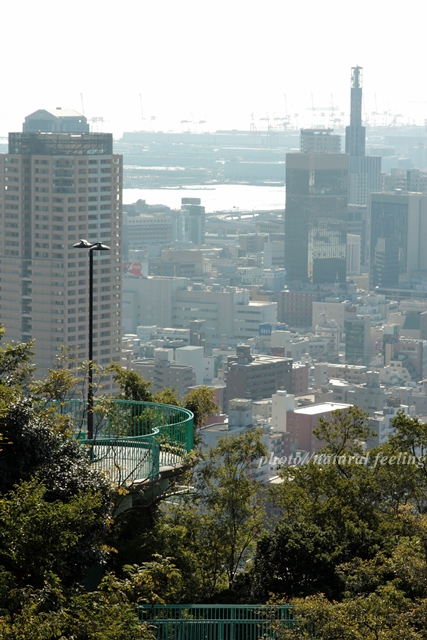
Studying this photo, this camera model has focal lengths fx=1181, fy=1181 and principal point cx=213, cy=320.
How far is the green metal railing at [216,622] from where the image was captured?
5.27 meters

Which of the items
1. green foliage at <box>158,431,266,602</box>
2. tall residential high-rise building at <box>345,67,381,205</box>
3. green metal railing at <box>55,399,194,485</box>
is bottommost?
green foliage at <box>158,431,266,602</box>

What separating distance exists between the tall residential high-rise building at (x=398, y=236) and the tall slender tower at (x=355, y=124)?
2373 cm

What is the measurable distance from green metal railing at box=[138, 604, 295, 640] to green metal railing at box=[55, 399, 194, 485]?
0.70m

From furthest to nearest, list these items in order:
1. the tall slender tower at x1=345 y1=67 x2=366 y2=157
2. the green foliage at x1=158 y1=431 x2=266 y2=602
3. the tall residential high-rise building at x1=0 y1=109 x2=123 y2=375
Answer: the tall slender tower at x1=345 y1=67 x2=366 y2=157
the tall residential high-rise building at x1=0 y1=109 x2=123 y2=375
the green foliage at x1=158 y1=431 x2=266 y2=602

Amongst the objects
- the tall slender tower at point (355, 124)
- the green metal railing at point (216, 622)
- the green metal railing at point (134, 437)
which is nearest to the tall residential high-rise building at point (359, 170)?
the tall slender tower at point (355, 124)

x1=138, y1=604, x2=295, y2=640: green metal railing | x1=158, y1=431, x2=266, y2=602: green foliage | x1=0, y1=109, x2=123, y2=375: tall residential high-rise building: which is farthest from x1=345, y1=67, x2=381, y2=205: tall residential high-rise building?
x1=138, y1=604, x2=295, y2=640: green metal railing

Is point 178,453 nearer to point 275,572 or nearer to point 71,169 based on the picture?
point 275,572

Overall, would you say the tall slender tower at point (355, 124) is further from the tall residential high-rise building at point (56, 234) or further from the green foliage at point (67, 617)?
the green foliage at point (67, 617)

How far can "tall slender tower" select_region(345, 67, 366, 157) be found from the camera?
411 ft

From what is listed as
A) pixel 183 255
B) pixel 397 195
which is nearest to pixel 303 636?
pixel 183 255

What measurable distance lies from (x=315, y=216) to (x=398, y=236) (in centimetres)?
747

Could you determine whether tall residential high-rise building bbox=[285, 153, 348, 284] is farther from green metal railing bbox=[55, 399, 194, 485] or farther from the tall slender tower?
green metal railing bbox=[55, 399, 194, 485]

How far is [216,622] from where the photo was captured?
5.36 metres

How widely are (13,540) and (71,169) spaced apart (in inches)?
1830
